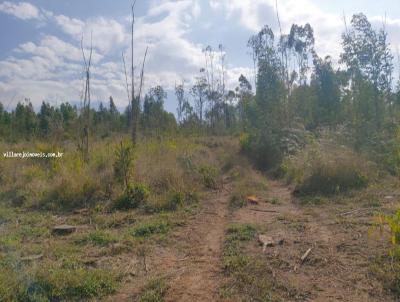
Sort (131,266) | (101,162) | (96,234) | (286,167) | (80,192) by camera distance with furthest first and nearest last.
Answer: (286,167) < (101,162) < (80,192) < (96,234) < (131,266)

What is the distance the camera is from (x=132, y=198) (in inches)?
255

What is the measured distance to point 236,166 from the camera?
1122 cm

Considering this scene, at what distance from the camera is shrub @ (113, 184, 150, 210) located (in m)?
6.42

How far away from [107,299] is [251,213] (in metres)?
3.46

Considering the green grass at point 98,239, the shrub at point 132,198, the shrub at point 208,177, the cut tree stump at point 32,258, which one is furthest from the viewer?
the shrub at point 208,177

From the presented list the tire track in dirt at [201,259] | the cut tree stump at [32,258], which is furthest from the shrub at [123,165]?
the cut tree stump at [32,258]

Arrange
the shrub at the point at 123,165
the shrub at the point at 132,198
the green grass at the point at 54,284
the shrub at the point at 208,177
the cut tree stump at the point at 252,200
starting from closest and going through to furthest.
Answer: the green grass at the point at 54,284
the shrub at the point at 132,198
the cut tree stump at the point at 252,200
the shrub at the point at 123,165
the shrub at the point at 208,177

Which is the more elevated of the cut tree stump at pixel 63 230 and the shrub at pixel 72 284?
the cut tree stump at pixel 63 230

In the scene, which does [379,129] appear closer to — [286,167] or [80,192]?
[286,167]

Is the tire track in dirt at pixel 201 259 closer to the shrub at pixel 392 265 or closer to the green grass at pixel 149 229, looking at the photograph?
the green grass at pixel 149 229

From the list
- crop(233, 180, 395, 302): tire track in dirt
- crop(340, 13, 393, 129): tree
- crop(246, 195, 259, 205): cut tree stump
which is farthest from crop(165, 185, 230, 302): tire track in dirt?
crop(340, 13, 393, 129): tree

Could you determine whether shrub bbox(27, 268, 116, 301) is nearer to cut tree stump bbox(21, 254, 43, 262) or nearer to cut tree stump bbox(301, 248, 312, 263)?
cut tree stump bbox(21, 254, 43, 262)

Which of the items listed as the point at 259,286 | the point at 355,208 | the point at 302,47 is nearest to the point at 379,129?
the point at 355,208

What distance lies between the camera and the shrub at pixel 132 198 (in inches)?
253
